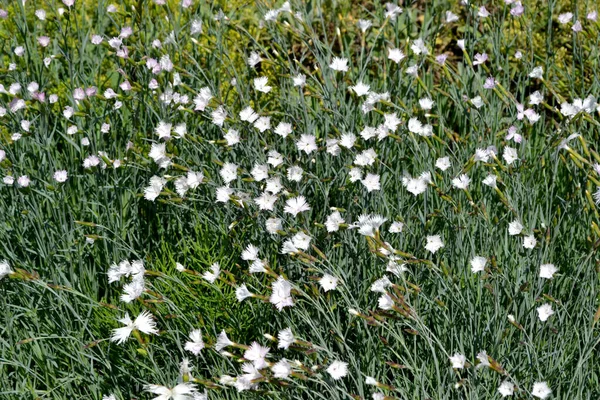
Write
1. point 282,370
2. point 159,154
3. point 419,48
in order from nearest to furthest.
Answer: point 282,370, point 159,154, point 419,48

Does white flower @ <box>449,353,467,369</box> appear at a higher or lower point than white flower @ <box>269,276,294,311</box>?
higher

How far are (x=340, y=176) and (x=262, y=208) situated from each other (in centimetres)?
48

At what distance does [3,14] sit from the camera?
3127 mm

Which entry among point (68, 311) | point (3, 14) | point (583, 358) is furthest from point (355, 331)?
point (3, 14)

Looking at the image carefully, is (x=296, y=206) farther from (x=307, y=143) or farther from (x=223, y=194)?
(x=307, y=143)

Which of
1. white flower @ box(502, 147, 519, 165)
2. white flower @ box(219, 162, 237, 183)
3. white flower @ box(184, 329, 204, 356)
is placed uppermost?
white flower @ box(502, 147, 519, 165)

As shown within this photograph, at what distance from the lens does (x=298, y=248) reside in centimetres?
217

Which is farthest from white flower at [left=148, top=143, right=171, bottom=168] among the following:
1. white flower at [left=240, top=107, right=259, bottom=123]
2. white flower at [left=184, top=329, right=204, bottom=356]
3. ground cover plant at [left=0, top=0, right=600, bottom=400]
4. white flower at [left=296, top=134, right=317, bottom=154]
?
white flower at [left=184, top=329, right=204, bottom=356]

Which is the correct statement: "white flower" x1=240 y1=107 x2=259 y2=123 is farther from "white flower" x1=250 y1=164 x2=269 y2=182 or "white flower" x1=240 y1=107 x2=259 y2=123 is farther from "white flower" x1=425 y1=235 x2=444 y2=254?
"white flower" x1=425 y1=235 x2=444 y2=254

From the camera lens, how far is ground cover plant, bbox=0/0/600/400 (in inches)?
80.3

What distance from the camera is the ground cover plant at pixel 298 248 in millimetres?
2039

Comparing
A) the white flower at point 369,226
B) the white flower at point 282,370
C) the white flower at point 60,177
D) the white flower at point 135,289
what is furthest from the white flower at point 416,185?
the white flower at point 60,177

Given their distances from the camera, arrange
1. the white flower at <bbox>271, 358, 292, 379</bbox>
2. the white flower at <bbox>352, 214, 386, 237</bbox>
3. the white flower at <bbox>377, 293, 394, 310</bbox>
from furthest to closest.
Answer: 1. the white flower at <bbox>352, 214, 386, 237</bbox>
2. the white flower at <bbox>377, 293, 394, 310</bbox>
3. the white flower at <bbox>271, 358, 292, 379</bbox>

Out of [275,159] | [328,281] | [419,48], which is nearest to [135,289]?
[328,281]
